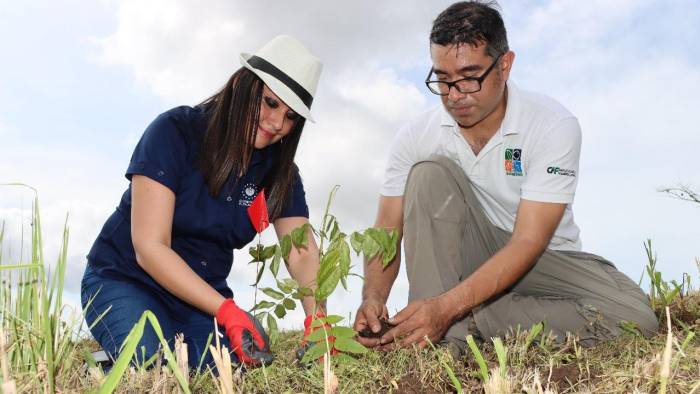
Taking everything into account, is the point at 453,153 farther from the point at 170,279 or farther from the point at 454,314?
the point at 170,279

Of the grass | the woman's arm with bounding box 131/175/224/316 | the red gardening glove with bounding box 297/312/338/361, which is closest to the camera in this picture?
the grass

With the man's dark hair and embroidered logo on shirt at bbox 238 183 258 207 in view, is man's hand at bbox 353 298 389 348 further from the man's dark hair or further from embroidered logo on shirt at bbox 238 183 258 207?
the man's dark hair

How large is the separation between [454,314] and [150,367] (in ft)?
4.87

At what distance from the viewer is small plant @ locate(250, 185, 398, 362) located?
2611mm

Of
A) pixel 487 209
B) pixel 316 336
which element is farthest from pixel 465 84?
pixel 316 336

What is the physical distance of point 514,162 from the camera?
12.7 feet

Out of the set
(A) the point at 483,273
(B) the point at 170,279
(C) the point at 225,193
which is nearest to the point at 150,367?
(B) the point at 170,279

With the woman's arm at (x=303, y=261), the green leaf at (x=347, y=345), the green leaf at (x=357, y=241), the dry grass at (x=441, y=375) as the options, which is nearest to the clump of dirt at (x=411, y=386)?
the dry grass at (x=441, y=375)

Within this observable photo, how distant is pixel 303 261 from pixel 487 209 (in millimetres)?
1212

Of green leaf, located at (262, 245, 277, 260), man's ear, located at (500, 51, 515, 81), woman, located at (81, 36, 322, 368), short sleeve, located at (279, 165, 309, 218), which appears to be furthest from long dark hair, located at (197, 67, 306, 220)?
man's ear, located at (500, 51, 515, 81)

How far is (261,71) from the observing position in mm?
3152

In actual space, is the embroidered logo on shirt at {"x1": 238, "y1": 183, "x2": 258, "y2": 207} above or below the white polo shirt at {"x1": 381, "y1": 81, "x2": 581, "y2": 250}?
below

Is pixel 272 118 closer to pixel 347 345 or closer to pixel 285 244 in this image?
pixel 285 244

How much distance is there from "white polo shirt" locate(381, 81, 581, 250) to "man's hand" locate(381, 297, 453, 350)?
87cm
